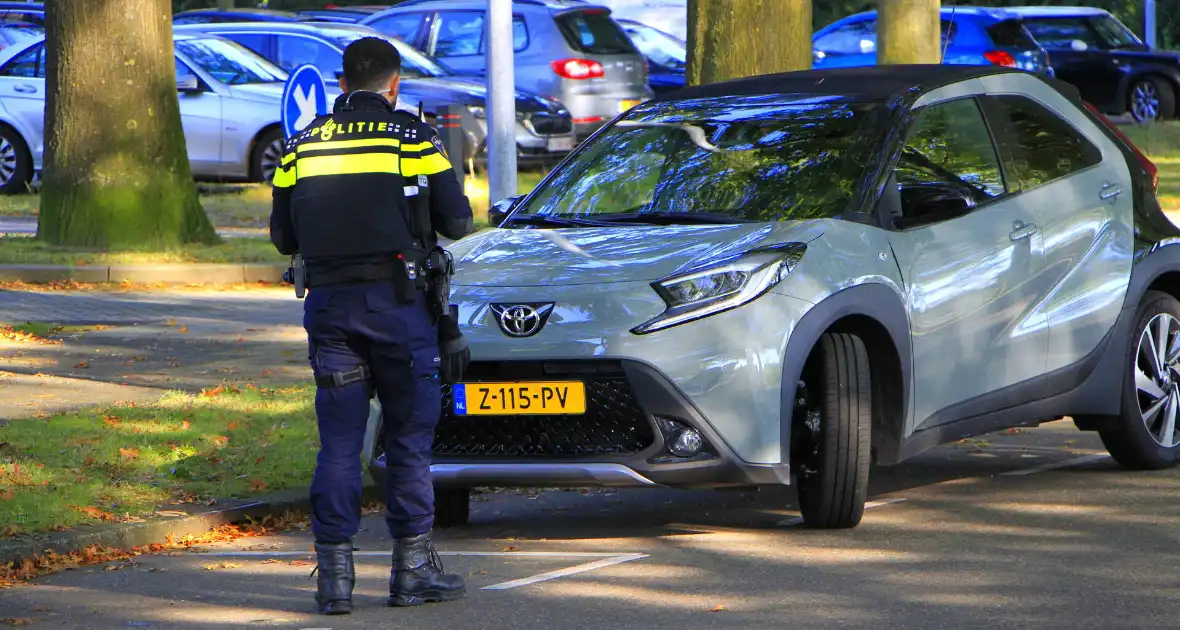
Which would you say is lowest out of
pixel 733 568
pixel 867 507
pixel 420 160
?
pixel 867 507

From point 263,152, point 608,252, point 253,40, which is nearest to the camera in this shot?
point 608,252

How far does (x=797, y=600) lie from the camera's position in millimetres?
6023

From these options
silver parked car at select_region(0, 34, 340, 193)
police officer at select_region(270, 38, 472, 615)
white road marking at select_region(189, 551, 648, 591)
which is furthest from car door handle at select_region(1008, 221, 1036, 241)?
silver parked car at select_region(0, 34, 340, 193)

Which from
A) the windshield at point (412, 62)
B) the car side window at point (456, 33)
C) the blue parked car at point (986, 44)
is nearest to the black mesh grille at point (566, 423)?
the windshield at point (412, 62)

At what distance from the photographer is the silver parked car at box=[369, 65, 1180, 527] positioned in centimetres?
662

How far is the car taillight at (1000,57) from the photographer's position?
26.8 meters

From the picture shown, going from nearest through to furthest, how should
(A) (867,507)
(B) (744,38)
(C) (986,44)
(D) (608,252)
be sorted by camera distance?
1. (D) (608,252)
2. (A) (867,507)
3. (B) (744,38)
4. (C) (986,44)

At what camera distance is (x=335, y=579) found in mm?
5938

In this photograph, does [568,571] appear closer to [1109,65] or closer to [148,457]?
[148,457]

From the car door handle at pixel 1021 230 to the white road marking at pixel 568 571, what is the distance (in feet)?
6.30

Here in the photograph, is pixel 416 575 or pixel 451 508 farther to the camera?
pixel 451 508

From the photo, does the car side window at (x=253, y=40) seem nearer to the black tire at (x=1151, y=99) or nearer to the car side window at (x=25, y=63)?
the car side window at (x=25, y=63)

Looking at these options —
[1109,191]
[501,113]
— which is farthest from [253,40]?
[1109,191]

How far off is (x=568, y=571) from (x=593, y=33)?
670 inches
